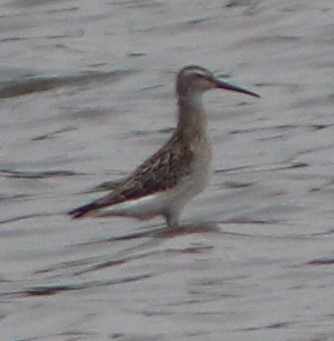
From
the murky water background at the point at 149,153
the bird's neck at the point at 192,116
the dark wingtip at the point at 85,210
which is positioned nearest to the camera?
the murky water background at the point at 149,153

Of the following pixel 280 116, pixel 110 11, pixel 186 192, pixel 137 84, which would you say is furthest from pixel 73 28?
pixel 186 192

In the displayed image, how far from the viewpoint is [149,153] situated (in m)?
15.7

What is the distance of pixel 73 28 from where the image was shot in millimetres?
19312

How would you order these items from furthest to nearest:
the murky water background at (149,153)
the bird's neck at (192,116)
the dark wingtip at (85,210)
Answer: the bird's neck at (192,116), the dark wingtip at (85,210), the murky water background at (149,153)

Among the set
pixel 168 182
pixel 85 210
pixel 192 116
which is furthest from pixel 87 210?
pixel 192 116

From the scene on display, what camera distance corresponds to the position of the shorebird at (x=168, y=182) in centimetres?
1309

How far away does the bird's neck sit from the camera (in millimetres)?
13844

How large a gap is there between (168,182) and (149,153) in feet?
7.98

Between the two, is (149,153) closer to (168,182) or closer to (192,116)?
(192,116)

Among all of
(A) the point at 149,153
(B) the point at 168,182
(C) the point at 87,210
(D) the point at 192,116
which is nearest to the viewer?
(C) the point at 87,210

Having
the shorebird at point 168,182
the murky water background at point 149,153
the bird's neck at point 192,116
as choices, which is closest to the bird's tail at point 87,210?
the shorebird at point 168,182

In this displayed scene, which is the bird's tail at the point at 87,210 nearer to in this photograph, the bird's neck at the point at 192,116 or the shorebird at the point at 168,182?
the shorebird at the point at 168,182

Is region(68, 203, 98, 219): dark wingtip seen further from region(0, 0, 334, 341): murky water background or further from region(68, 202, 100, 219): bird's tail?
region(0, 0, 334, 341): murky water background

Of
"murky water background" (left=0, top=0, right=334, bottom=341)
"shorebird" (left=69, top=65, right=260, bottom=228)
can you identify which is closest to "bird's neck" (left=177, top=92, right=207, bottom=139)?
"shorebird" (left=69, top=65, right=260, bottom=228)
